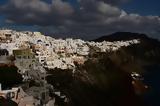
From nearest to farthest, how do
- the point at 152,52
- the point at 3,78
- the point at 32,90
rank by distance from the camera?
the point at 32,90 → the point at 3,78 → the point at 152,52

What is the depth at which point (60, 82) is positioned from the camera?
53.2 meters

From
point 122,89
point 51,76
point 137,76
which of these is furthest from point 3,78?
point 137,76

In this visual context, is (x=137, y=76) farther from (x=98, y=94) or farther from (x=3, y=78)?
(x=3, y=78)

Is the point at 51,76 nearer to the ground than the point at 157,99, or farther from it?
farther from it

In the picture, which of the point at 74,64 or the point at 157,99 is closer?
the point at 157,99

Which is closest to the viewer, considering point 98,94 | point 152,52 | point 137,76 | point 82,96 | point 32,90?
point 32,90

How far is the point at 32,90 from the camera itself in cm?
3700

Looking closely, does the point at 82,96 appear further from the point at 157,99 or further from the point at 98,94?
the point at 157,99

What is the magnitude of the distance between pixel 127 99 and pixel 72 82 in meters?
13.1

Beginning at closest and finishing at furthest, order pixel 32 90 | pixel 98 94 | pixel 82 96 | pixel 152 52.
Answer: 1. pixel 32 90
2. pixel 82 96
3. pixel 98 94
4. pixel 152 52

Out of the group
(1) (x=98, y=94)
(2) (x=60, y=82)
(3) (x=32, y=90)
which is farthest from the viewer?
(1) (x=98, y=94)

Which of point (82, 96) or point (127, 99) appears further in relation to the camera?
point (127, 99)

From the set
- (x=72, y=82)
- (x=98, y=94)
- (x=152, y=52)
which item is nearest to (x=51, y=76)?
(x=72, y=82)

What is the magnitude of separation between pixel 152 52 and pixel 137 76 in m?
27.5
